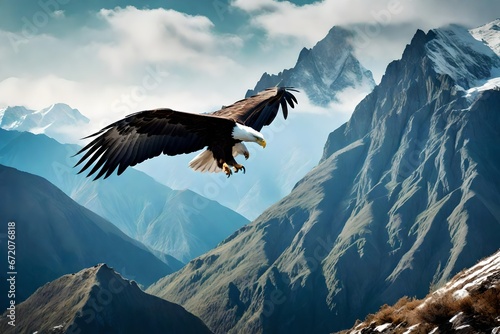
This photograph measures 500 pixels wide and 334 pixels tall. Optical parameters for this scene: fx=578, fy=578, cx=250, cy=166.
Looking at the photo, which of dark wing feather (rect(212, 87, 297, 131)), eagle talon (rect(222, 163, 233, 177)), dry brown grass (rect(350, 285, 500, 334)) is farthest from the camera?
dry brown grass (rect(350, 285, 500, 334))

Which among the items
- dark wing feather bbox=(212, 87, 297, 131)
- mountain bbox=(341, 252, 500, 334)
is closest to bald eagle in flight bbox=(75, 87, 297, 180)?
dark wing feather bbox=(212, 87, 297, 131)

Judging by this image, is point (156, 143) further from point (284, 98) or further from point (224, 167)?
point (284, 98)

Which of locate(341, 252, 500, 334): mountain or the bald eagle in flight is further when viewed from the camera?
locate(341, 252, 500, 334): mountain

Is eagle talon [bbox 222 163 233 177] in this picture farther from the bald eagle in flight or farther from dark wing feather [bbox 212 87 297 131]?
dark wing feather [bbox 212 87 297 131]

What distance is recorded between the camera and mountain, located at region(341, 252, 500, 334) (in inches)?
750

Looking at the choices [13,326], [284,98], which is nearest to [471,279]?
[284,98]

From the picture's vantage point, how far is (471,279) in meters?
22.4

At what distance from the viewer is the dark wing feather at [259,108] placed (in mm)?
18556

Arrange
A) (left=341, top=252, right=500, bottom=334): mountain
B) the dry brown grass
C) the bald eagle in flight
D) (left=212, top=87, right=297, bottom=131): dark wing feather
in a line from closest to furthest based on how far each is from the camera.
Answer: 1. the bald eagle in flight
2. (left=212, top=87, right=297, bottom=131): dark wing feather
3. the dry brown grass
4. (left=341, top=252, right=500, bottom=334): mountain

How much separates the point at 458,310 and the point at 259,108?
998 centimetres

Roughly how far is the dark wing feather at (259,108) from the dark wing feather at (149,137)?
5.43 feet

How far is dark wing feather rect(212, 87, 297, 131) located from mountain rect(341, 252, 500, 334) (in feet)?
30.0

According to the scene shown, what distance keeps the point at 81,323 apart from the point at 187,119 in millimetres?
193797

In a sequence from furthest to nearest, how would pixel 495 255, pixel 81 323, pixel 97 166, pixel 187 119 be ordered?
1. pixel 81 323
2. pixel 495 255
3. pixel 187 119
4. pixel 97 166
